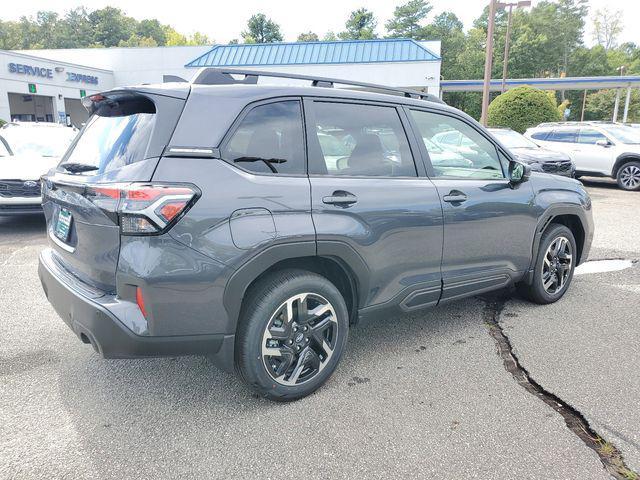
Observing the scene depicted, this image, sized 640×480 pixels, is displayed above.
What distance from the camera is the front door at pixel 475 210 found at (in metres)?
3.51

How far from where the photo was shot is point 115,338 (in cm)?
242

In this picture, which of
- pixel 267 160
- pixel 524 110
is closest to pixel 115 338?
pixel 267 160

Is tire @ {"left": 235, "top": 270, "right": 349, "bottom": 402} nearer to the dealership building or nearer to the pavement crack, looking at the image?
the pavement crack

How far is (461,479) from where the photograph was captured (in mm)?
2277

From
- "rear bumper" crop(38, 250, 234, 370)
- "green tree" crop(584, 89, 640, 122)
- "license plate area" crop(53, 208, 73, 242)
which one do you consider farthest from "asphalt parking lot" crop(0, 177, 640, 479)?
"green tree" crop(584, 89, 640, 122)

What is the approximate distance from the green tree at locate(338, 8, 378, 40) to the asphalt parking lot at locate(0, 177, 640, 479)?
69364 mm

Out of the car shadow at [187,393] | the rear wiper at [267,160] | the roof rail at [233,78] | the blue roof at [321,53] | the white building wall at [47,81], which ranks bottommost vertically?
the car shadow at [187,393]

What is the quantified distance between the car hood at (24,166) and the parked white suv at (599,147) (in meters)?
12.1

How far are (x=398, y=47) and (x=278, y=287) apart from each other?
945 inches

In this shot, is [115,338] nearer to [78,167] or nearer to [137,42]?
[78,167]

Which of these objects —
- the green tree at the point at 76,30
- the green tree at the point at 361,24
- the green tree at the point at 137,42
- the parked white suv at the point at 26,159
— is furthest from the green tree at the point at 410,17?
the parked white suv at the point at 26,159

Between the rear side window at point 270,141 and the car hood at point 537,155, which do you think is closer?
the rear side window at point 270,141

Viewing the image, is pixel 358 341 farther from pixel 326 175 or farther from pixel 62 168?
pixel 62 168

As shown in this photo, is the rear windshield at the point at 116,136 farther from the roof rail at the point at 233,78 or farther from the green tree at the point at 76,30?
the green tree at the point at 76,30
